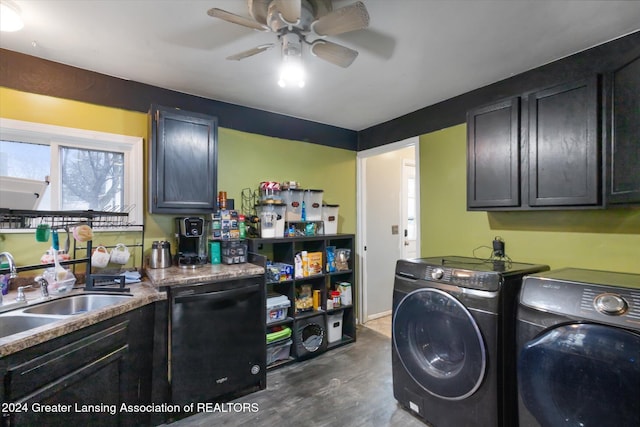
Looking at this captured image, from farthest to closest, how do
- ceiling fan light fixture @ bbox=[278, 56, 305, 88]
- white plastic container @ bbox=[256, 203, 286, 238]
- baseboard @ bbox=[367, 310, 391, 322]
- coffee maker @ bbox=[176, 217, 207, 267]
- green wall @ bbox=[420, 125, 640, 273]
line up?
baseboard @ bbox=[367, 310, 391, 322] < white plastic container @ bbox=[256, 203, 286, 238] < coffee maker @ bbox=[176, 217, 207, 267] < green wall @ bbox=[420, 125, 640, 273] < ceiling fan light fixture @ bbox=[278, 56, 305, 88]

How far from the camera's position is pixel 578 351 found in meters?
1.31

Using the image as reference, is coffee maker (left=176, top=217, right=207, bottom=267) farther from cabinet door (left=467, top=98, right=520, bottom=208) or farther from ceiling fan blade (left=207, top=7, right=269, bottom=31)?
cabinet door (left=467, top=98, right=520, bottom=208)

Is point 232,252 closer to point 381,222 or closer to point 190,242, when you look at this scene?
point 190,242

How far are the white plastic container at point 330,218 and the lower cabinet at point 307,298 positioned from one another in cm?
11

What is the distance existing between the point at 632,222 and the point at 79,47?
141 inches

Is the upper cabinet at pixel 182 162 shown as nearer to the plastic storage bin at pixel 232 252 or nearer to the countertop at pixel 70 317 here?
the plastic storage bin at pixel 232 252

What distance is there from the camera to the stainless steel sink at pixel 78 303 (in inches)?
68.6

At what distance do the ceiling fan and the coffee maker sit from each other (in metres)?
1.34

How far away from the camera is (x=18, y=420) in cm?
120

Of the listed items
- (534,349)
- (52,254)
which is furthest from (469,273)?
(52,254)

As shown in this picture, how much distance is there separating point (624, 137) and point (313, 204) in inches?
89.1

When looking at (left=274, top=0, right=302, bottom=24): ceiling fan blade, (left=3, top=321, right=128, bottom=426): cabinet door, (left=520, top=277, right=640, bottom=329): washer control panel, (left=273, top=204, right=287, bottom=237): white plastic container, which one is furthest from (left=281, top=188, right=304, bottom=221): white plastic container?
(left=520, top=277, right=640, bottom=329): washer control panel

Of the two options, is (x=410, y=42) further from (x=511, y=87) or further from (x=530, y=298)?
(x=530, y=298)

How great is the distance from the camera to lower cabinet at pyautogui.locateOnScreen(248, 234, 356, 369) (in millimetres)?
2717
